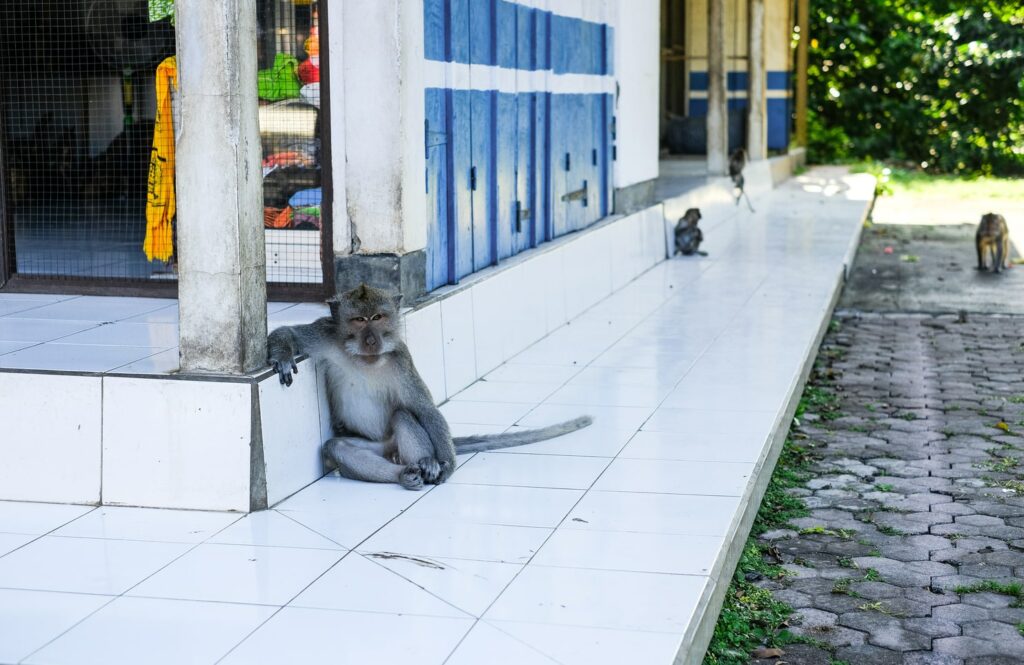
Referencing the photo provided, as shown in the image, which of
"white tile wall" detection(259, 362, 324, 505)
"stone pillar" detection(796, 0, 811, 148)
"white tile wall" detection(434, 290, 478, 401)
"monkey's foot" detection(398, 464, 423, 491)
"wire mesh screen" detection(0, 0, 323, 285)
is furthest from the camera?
"stone pillar" detection(796, 0, 811, 148)

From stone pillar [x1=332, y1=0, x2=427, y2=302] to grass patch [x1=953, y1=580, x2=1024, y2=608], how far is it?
119 inches

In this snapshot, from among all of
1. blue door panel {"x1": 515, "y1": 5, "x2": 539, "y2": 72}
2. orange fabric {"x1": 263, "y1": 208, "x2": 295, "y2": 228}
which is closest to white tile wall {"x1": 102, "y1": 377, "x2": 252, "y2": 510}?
orange fabric {"x1": 263, "y1": 208, "x2": 295, "y2": 228}

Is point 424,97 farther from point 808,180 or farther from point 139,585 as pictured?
point 808,180

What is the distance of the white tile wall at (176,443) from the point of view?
493cm

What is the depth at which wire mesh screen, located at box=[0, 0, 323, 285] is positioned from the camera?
22.7ft

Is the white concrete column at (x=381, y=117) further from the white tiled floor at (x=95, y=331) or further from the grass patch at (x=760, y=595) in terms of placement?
the grass patch at (x=760, y=595)

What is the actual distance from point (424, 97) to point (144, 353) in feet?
7.06

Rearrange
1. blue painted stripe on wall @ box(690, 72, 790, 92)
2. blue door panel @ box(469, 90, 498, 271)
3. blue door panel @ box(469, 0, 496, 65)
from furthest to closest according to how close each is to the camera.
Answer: blue painted stripe on wall @ box(690, 72, 790, 92) → blue door panel @ box(469, 90, 498, 271) → blue door panel @ box(469, 0, 496, 65)

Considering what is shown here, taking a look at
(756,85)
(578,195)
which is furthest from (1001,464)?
(756,85)

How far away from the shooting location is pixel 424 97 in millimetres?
6812

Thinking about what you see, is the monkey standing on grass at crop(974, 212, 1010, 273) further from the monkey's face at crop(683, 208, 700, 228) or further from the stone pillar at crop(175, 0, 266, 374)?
the stone pillar at crop(175, 0, 266, 374)

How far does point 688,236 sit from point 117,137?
18.7 ft

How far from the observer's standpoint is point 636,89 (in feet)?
38.5

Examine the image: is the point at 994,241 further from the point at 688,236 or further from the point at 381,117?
the point at 381,117
